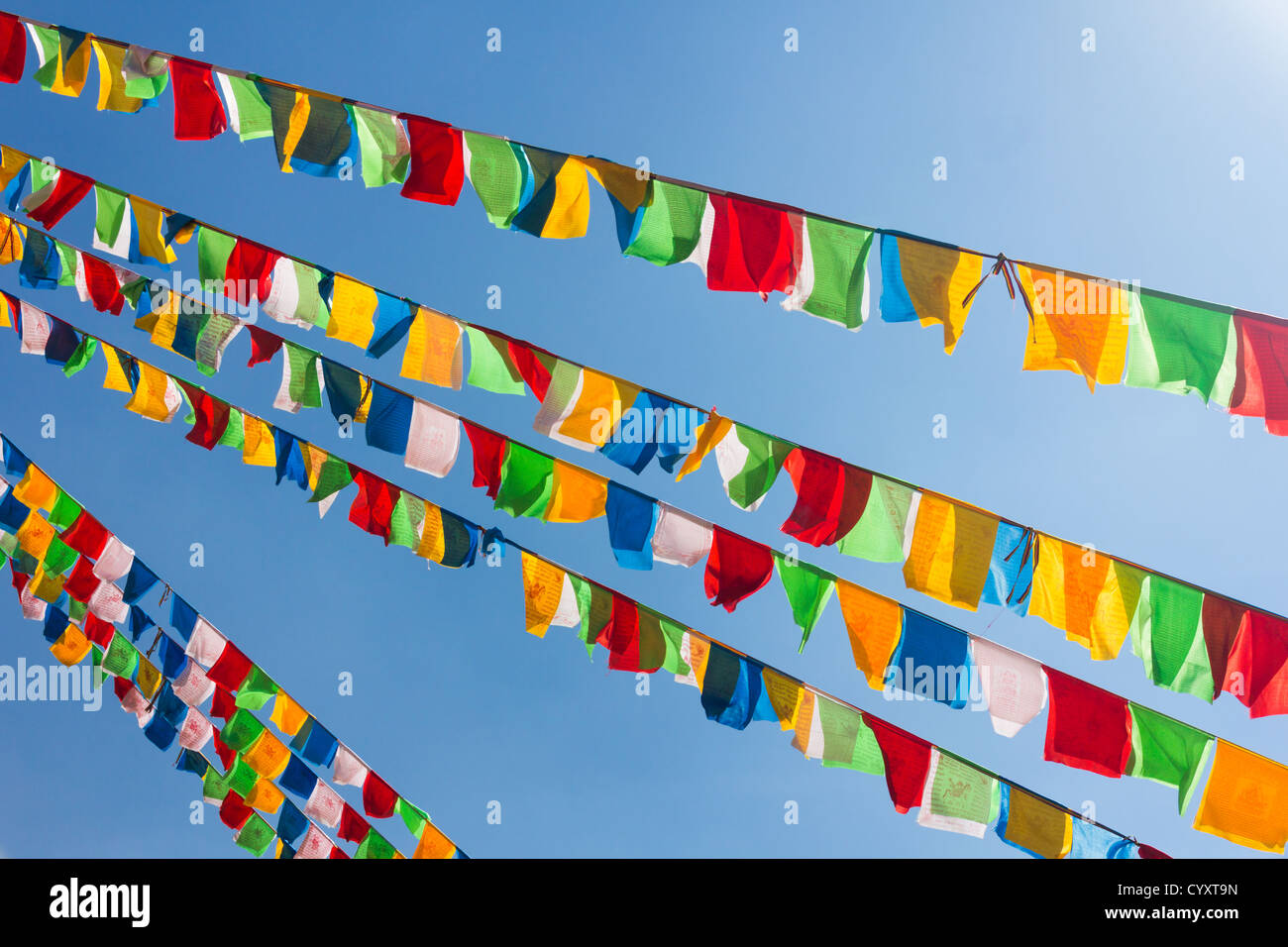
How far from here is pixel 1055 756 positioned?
5.15 m

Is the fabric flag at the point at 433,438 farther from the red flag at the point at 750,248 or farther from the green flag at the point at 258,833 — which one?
the green flag at the point at 258,833

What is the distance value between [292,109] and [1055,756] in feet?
17.9

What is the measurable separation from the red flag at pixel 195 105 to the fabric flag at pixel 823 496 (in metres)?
3.67

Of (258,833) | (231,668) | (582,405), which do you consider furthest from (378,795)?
(582,405)

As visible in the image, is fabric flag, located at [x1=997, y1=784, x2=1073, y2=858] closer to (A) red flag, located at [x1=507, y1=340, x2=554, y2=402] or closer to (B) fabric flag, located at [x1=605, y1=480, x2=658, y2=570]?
(B) fabric flag, located at [x1=605, y1=480, x2=658, y2=570]

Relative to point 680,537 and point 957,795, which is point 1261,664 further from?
point 680,537

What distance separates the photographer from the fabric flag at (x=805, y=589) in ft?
18.3

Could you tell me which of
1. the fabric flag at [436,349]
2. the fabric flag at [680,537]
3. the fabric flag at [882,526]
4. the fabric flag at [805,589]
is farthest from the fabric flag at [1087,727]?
the fabric flag at [436,349]

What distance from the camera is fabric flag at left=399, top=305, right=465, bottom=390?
18.0 ft

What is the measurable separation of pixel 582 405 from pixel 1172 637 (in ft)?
11.4

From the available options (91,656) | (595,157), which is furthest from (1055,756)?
(91,656)

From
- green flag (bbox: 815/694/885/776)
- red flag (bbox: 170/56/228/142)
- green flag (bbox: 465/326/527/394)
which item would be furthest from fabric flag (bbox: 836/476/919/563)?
red flag (bbox: 170/56/228/142)

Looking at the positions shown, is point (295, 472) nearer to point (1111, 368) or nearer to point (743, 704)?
point (743, 704)

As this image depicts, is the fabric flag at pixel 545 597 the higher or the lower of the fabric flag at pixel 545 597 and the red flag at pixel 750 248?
the lower
